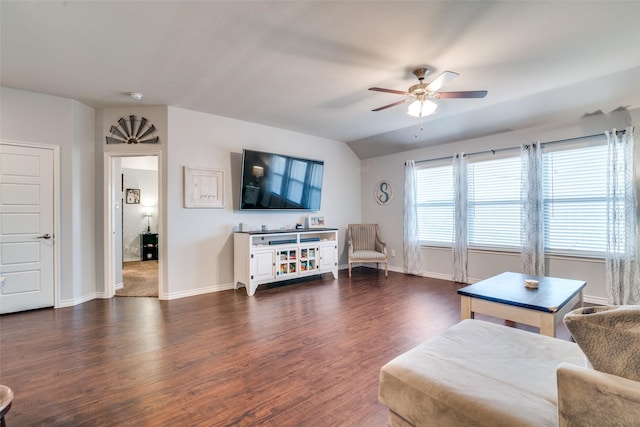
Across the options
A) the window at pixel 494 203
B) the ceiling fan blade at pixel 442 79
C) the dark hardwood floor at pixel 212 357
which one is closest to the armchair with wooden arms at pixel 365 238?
the window at pixel 494 203

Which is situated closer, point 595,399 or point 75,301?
point 595,399

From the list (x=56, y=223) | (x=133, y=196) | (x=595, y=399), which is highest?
(x=133, y=196)

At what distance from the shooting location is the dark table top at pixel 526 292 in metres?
2.07

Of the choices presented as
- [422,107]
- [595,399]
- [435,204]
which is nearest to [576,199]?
[435,204]

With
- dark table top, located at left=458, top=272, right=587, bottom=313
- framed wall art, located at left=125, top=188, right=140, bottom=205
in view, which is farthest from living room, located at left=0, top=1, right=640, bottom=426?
framed wall art, located at left=125, top=188, right=140, bottom=205

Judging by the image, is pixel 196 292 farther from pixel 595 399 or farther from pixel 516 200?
pixel 516 200

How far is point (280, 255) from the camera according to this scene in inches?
171

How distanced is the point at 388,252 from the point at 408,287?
1.38m

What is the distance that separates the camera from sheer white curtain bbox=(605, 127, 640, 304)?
326cm

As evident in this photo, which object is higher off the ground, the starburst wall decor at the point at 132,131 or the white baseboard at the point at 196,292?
the starburst wall decor at the point at 132,131

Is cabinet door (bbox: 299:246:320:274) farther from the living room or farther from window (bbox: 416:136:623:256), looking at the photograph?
window (bbox: 416:136:623:256)

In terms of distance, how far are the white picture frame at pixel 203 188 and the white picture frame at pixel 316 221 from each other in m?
1.61

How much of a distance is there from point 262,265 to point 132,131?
8.17 ft

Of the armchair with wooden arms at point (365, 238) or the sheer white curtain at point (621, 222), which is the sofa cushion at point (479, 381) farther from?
the armchair with wooden arms at point (365, 238)
